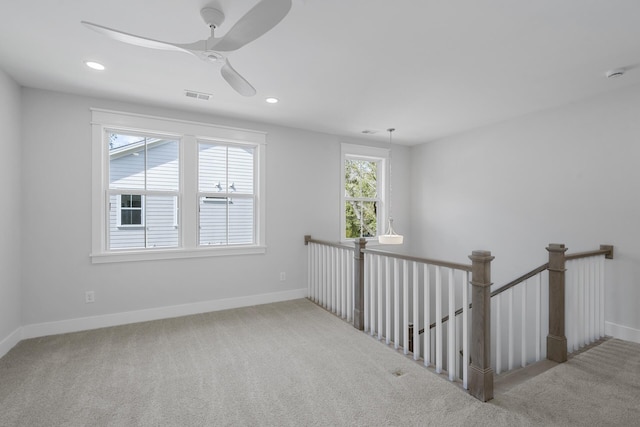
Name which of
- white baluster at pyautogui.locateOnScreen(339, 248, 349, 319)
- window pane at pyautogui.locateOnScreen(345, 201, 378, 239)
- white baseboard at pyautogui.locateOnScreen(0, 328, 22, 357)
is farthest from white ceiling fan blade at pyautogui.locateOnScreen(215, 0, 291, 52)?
window pane at pyautogui.locateOnScreen(345, 201, 378, 239)

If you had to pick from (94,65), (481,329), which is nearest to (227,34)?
(94,65)

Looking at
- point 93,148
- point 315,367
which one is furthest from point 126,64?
point 315,367

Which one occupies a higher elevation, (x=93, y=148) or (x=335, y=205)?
(x=93, y=148)

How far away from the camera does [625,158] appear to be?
10.3 feet

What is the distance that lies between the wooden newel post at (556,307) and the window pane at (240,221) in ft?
11.3

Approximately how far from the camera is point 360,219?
538cm

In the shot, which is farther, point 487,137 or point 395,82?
point 487,137

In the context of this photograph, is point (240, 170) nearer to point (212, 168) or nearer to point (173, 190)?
point (212, 168)

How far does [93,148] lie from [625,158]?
5.64 m

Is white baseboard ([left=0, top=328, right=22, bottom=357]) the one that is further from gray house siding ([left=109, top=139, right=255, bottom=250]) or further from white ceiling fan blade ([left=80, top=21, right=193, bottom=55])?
white ceiling fan blade ([left=80, top=21, right=193, bottom=55])

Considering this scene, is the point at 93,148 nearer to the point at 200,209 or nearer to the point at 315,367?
the point at 200,209

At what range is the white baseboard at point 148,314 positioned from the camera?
3186mm

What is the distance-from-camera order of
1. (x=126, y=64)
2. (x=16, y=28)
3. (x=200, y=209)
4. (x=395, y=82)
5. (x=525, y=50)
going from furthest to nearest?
1. (x=200, y=209)
2. (x=395, y=82)
3. (x=126, y=64)
4. (x=525, y=50)
5. (x=16, y=28)

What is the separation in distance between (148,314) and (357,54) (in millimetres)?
3599
